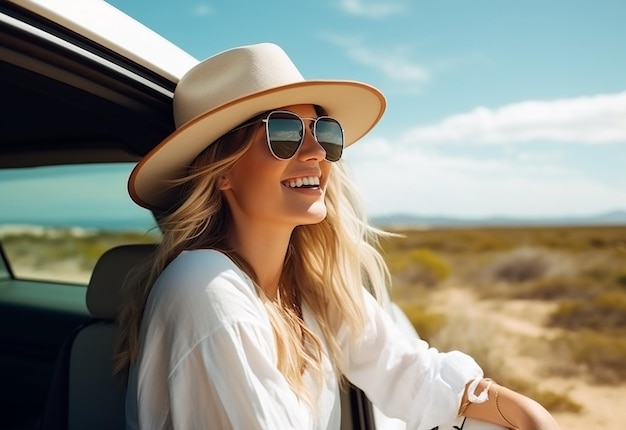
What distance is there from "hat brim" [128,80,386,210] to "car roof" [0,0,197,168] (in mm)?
154

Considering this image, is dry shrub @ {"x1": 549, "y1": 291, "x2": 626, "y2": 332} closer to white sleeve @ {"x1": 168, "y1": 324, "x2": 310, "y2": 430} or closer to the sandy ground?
the sandy ground

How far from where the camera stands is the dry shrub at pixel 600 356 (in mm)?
16688

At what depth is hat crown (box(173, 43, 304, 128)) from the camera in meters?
1.57

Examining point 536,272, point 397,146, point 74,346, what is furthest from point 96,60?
point 397,146

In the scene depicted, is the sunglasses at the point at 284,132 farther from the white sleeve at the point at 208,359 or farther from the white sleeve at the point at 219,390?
the white sleeve at the point at 219,390

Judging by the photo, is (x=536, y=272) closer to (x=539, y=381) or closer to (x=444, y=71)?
(x=539, y=381)

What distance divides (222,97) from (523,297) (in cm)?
2764

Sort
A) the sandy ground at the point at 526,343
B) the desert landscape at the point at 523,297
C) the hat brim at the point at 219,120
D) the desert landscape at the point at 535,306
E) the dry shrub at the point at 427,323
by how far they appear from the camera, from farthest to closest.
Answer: the dry shrub at the point at 427,323
the desert landscape at the point at 535,306
the sandy ground at the point at 526,343
the desert landscape at the point at 523,297
the hat brim at the point at 219,120

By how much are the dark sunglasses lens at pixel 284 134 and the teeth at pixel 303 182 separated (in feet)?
0.23

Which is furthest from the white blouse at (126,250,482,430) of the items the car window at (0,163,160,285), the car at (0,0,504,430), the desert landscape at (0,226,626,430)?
the car window at (0,163,160,285)

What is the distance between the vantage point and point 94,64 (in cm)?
144

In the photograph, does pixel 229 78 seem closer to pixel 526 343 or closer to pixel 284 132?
pixel 284 132

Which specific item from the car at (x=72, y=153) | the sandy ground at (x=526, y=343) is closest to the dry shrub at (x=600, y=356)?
the sandy ground at (x=526, y=343)

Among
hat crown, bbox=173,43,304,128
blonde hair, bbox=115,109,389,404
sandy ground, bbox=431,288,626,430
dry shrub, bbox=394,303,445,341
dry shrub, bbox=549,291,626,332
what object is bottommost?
sandy ground, bbox=431,288,626,430
